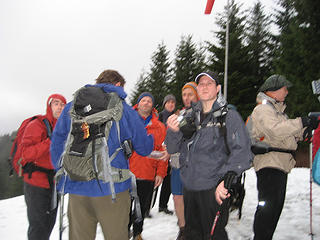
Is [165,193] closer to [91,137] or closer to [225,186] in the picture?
[225,186]

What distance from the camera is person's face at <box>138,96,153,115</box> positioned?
383cm

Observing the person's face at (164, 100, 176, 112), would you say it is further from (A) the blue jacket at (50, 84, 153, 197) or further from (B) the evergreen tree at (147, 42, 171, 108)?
(B) the evergreen tree at (147, 42, 171, 108)

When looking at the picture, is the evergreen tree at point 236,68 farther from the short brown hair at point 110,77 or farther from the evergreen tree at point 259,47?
the short brown hair at point 110,77

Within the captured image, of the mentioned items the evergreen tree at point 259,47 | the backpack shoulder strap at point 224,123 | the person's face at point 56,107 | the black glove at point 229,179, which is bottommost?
the black glove at point 229,179

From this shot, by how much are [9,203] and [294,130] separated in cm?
783

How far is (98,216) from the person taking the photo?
7.13 feet

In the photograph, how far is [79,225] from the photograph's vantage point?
221 cm

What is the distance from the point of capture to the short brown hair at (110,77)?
2.56 m

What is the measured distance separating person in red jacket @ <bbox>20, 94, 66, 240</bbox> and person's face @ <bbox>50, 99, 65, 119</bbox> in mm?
236

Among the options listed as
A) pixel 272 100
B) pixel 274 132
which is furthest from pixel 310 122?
pixel 272 100

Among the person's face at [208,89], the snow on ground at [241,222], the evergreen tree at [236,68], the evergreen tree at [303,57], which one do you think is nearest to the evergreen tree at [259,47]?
the evergreen tree at [236,68]

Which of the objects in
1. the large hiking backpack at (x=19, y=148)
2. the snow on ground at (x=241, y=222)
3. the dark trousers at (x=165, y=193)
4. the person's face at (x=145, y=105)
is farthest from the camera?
the dark trousers at (x=165, y=193)

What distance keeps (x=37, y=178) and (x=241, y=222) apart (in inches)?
150

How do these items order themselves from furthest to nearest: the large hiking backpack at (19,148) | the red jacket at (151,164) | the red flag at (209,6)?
the red flag at (209,6) → the red jacket at (151,164) → the large hiking backpack at (19,148)
